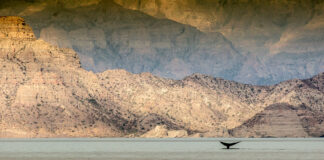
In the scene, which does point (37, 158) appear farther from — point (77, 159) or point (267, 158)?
point (267, 158)

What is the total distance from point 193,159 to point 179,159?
2239 millimetres

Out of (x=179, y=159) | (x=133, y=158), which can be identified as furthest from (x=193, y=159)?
(x=133, y=158)

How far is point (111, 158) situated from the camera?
145m

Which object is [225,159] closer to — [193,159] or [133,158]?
[193,159]

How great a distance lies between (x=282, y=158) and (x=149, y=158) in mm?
21713

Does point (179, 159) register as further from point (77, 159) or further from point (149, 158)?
point (77, 159)

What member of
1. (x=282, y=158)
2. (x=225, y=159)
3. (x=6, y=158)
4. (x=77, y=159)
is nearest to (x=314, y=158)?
(x=282, y=158)

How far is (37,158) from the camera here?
14512 cm

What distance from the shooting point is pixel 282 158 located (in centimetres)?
14475

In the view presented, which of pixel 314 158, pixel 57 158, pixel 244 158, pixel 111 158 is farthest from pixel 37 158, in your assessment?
pixel 314 158

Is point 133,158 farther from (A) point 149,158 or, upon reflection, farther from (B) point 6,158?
(B) point 6,158

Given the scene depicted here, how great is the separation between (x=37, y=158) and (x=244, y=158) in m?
33.9

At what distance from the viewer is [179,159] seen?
140 metres

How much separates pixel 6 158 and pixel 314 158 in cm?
4943
